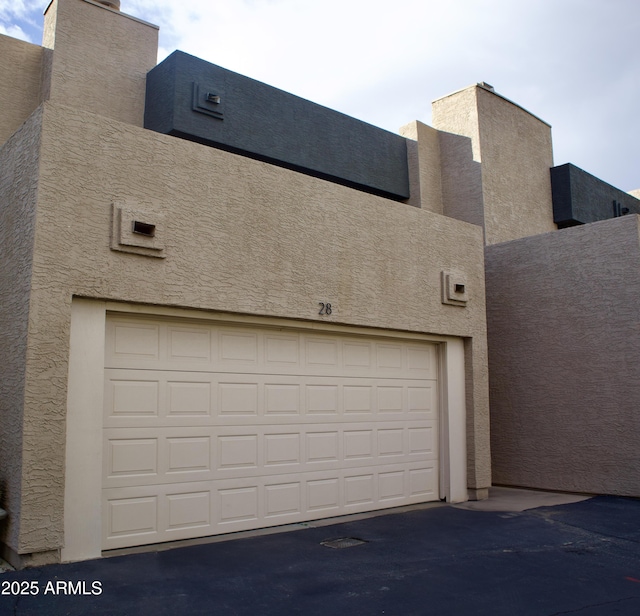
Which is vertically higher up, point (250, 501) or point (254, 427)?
point (254, 427)

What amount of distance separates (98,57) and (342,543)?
786cm

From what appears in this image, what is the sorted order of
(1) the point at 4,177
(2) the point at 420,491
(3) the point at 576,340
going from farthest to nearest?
1. (3) the point at 576,340
2. (2) the point at 420,491
3. (1) the point at 4,177

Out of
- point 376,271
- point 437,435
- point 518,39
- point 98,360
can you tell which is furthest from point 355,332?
point 518,39

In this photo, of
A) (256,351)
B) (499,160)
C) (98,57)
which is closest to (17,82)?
(98,57)

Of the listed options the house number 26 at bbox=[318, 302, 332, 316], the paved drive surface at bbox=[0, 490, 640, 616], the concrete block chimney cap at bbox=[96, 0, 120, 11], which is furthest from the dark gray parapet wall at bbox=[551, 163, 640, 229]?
the concrete block chimney cap at bbox=[96, 0, 120, 11]

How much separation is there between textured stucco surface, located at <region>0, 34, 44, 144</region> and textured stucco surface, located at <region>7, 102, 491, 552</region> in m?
3.90

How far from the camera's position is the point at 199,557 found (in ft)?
19.6

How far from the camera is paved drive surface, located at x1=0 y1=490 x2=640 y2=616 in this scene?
4.83m

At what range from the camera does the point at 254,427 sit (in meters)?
7.23

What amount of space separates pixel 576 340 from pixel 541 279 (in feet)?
3.95

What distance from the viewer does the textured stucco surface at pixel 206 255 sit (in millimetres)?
5578

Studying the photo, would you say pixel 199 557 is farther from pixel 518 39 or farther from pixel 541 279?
pixel 518 39

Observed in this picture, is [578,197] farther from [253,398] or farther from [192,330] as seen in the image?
[192,330]

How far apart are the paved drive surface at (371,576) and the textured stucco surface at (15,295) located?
781 mm
